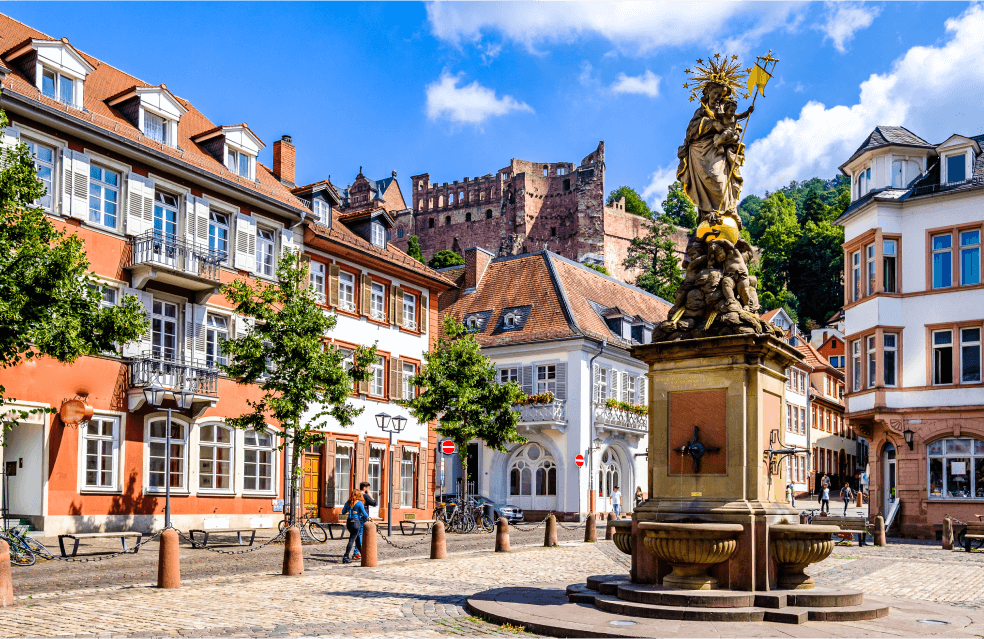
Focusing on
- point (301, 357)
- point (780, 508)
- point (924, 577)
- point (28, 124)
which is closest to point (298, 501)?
point (301, 357)

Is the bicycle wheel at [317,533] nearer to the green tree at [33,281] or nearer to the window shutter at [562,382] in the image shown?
the green tree at [33,281]

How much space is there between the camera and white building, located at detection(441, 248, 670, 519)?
42594mm

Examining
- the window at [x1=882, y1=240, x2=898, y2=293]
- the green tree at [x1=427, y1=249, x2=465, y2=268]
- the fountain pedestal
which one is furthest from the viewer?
the green tree at [x1=427, y1=249, x2=465, y2=268]

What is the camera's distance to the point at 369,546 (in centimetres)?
1831

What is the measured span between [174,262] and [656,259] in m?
76.5

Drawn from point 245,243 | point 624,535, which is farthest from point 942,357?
point 624,535

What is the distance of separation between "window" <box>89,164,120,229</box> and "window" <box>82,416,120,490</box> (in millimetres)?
4973

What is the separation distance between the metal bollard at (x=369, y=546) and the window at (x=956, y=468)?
20467 millimetres

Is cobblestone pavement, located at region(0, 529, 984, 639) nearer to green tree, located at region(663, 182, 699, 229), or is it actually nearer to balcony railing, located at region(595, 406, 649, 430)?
balcony railing, located at region(595, 406, 649, 430)


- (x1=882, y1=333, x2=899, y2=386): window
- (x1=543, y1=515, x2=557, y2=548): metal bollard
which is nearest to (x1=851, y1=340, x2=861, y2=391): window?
(x1=882, y1=333, x2=899, y2=386): window

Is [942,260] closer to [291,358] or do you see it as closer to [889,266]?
[889,266]

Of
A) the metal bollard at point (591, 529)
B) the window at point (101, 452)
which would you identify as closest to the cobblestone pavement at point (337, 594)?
the metal bollard at point (591, 529)

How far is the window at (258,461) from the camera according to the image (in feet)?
99.7

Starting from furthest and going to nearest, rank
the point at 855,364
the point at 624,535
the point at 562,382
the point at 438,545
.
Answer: the point at 562,382 < the point at 855,364 < the point at 438,545 < the point at 624,535
